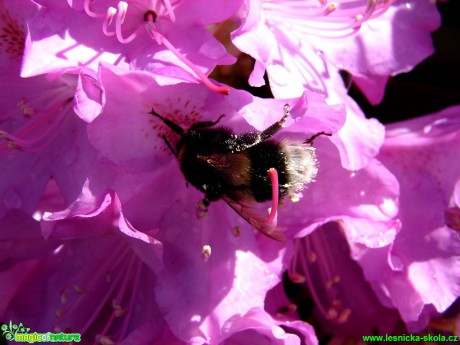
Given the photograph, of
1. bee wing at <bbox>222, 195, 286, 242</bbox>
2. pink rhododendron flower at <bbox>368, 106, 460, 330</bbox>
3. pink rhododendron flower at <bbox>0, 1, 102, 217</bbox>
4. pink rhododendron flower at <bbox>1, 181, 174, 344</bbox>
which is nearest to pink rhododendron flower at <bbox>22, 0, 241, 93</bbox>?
pink rhododendron flower at <bbox>0, 1, 102, 217</bbox>

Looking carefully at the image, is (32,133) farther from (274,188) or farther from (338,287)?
(338,287)

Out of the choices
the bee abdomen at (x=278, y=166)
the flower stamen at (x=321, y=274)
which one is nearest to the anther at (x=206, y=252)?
the bee abdomen at (x=278, y=166)

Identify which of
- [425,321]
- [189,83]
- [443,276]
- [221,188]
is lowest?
[425,321]

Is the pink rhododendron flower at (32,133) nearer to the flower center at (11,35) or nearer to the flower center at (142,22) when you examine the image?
the flower center at (11,35)

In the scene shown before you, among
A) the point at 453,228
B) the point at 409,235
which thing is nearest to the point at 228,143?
the point at 409,235

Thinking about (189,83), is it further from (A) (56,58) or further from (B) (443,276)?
(B) (443,276)

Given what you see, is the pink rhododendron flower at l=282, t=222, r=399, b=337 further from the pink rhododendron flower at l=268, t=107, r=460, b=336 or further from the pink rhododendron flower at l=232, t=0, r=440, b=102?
A: the pink rhododendron flower at l=232, t=0, r=440, b=102
